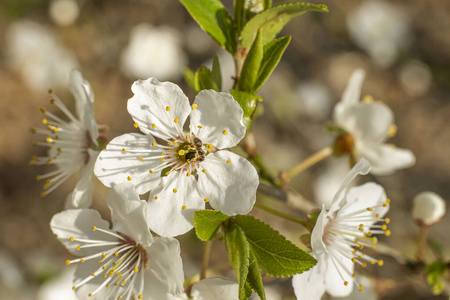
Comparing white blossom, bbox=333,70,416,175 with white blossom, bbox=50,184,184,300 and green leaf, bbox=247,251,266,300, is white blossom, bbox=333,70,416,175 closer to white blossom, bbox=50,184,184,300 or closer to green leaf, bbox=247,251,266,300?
green leaf, bbox=247,251,266,300

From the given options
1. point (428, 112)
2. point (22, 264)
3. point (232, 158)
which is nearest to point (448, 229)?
point (428, 112)

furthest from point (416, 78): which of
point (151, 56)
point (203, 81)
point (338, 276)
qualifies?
point (203, 81)

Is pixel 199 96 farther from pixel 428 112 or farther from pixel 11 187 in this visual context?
pixel 428 112

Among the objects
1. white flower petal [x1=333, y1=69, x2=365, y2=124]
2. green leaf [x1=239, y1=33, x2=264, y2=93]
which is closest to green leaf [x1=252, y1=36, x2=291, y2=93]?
green leaf [x1=239, y1=33, x2=264, y2=93]

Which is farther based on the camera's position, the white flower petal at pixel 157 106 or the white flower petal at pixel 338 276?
the white flower petal at pixel 338 276

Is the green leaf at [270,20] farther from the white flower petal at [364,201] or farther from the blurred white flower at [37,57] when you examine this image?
the blurred white flower at [37,57]

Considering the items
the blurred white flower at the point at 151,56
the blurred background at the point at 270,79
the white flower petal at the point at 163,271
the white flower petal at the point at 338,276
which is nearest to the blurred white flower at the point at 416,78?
the blurred background at the point at 270,79

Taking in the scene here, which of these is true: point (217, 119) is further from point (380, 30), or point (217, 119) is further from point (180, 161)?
point (380, 30)
